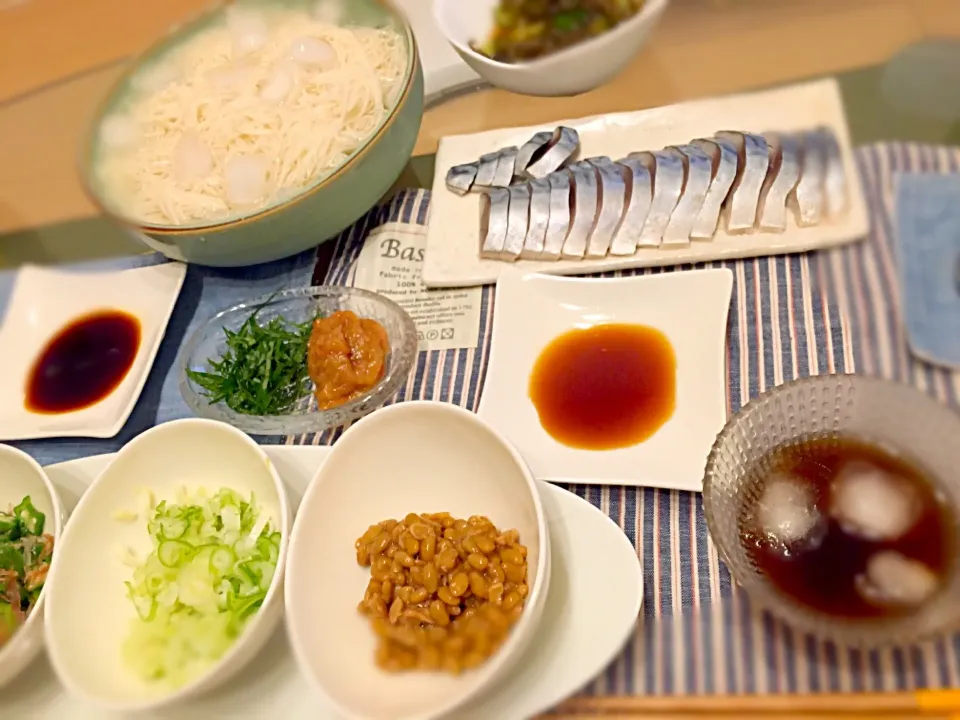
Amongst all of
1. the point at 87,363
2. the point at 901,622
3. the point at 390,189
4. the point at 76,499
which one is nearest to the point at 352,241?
the point at 390,189

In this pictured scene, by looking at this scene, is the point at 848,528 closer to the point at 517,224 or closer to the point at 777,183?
the point at 777,183

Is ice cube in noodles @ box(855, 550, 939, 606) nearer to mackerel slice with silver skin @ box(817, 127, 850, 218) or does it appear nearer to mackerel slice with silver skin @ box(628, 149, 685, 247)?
mackerel slice with silver skin @ box(817, 127, 850, 218)

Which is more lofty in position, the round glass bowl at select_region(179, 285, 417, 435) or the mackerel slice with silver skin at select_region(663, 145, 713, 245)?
the mackerel slice with silver skin at select_region(663, 145, 713, 245)

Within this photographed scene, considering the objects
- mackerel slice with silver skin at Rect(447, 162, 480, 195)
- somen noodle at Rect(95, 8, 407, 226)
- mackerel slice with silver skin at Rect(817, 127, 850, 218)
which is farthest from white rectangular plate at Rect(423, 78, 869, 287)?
somen noodle at Rect(95, 8, 407, 226)

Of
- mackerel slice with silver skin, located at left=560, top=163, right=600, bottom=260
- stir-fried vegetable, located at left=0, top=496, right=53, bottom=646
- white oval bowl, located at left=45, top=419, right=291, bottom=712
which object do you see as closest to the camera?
white oval bowl, located at left=45, top=419, right=291, bottom=712

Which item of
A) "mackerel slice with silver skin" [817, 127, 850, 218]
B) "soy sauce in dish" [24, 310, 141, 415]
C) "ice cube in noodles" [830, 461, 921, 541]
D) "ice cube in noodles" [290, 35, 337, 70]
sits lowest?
"soy sauce in dish" [24, 310, 141, 415]

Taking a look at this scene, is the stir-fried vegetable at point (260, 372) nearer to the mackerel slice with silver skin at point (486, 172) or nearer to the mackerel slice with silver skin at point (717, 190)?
the mackerel slice with silver skin at point (486, 172)

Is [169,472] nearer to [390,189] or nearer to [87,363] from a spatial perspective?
[87,363]

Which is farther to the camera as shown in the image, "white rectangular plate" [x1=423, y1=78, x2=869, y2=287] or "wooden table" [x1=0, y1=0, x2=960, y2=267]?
"white rectangular plate" [x1=423, y1=78, x2=869, y2=287]
